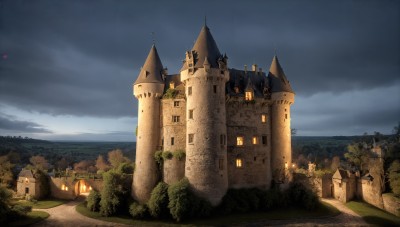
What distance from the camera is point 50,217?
47781 millimetres

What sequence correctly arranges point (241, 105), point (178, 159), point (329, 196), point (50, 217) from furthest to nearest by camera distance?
point (329, 196)
point (241, 105)
point (178, 159)
point (50, 217)

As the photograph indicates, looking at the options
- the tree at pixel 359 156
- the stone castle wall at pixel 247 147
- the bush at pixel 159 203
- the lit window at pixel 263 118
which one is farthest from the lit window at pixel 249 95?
the tree at pixel 359 156

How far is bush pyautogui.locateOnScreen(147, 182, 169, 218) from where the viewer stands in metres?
47.2

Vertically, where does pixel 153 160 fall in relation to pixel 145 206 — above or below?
above

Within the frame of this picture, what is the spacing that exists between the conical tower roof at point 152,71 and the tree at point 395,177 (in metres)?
39.6

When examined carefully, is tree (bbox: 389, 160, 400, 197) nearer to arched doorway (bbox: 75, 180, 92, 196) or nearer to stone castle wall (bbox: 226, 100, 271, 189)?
stone castle wall (bbox: 226, 100, 271, 189)

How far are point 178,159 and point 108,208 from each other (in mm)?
12539

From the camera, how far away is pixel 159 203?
47.6 meters

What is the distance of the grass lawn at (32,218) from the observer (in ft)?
145

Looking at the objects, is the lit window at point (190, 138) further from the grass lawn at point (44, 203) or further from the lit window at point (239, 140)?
the grass lawn at point (44, 203)

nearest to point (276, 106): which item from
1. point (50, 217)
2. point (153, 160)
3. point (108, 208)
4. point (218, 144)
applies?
point (218, 144)

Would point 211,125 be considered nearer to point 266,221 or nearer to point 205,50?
point 205,50

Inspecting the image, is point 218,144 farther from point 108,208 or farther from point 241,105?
point 108,208

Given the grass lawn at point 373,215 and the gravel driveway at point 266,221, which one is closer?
the gravel driveway at point 266,221
